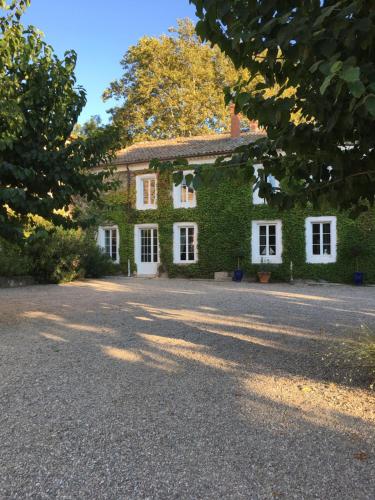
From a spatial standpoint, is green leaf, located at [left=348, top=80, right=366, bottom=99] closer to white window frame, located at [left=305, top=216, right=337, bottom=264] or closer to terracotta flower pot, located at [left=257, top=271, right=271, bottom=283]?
terracotta flower pot, located at [left=257, top=271, right=271, bottom=283]

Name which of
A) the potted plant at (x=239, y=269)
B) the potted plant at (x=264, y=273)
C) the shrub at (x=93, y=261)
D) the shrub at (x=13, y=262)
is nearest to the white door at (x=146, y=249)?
the shrub at (x=93, y=261)

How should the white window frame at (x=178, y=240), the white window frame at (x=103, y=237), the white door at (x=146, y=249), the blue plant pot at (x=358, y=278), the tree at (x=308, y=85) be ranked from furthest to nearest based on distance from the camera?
the white window frame at (x=103, y=237) < the white door at (x=146, y=249) < the white window frame at (x=178, y=240) < the blue plant pot at (x=358, y=278) < the tree at (x=308, y=85)

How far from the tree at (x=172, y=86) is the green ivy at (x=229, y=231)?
1135cm

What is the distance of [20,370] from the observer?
4824 mm

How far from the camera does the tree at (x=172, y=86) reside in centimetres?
2970

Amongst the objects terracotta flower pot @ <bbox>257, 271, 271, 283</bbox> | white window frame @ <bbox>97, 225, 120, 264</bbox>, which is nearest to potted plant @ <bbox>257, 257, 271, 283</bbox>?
terracotta flower pot @ <bbox>257, 271, 271, 283</bbox>

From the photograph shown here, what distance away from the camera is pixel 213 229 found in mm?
18797

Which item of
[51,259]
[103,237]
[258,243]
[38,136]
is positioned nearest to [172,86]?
[103,237]

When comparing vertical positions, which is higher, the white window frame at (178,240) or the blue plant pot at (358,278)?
the white window frame at (178,240)

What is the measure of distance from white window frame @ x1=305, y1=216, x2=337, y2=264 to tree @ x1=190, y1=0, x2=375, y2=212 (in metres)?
13.7

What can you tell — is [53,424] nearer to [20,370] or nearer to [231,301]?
[20,370]

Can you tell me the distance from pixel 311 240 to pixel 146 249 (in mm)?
7578

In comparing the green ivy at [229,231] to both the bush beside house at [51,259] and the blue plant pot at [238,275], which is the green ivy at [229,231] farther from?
the bush beside house at [51,259]

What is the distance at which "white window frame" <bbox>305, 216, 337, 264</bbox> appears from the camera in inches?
674
